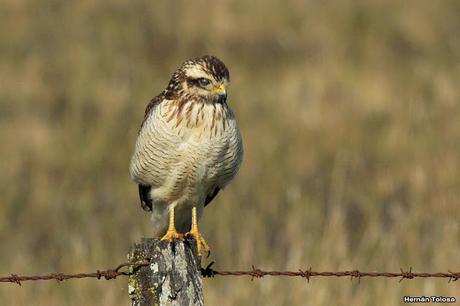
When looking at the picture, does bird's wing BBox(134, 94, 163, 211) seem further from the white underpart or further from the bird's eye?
the bird's eye

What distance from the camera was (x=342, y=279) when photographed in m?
6.93

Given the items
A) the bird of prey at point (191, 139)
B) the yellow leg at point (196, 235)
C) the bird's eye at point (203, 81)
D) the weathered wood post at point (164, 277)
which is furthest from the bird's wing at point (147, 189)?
the weathered wood post at point (164, 277)

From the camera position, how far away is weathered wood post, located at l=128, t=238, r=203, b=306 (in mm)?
3879

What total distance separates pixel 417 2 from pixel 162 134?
521 inches

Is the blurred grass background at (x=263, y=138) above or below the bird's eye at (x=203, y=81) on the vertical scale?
above

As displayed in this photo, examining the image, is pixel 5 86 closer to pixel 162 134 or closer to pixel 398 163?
pixel 398 163

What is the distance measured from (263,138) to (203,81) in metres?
6.68

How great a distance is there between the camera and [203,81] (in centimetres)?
521

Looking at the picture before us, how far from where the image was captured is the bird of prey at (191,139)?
5.05 m

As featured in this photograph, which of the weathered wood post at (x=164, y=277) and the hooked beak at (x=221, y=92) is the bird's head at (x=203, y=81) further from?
the weathered wood post at (x=164, y=277)

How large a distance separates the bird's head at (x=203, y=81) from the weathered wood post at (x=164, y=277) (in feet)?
4.56

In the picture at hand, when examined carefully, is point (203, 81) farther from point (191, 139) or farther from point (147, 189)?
point (147, 189)

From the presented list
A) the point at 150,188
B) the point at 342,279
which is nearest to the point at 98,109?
the point at 342,279

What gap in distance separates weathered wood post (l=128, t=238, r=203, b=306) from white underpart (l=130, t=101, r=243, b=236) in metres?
1.15
